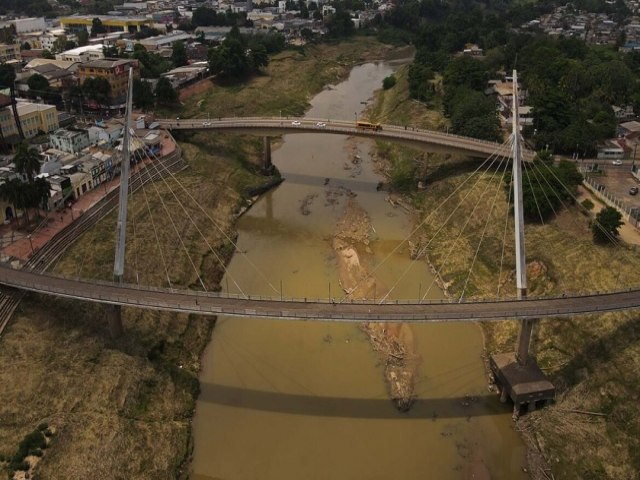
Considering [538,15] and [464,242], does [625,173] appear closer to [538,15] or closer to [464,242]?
[464,242]

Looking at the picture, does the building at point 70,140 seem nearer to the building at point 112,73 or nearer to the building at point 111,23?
the building at point 112,73

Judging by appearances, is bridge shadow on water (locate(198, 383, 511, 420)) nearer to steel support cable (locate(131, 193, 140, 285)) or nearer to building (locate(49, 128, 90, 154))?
steel support cable (locate(131, 193, 140, 285))

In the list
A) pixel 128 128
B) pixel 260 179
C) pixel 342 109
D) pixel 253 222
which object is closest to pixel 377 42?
pixel 342 109

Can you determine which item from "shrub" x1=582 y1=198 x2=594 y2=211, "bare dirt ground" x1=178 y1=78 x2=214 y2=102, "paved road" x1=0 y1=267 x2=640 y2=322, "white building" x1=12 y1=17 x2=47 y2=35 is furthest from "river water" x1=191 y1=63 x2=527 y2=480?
"white building" x1=12 y1=17 x2=47 y2=35

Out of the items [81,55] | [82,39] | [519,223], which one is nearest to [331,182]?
[519,223]

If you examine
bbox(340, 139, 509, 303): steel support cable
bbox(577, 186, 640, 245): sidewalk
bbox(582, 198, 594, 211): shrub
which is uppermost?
bbox(582, 198, 594, 211): shrub

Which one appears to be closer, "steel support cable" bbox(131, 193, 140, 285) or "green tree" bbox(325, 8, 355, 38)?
"steel support cable" bbox(131, 193, 140, 285)
